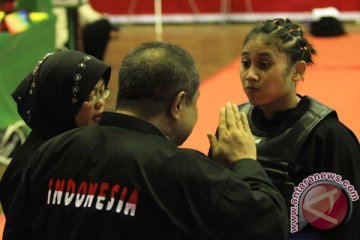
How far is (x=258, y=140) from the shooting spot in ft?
8.06

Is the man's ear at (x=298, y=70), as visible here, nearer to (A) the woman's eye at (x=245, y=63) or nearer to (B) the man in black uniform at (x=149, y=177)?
(A) the woman's eye at (x=245, y=63)

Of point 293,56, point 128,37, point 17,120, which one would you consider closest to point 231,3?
point 128,37

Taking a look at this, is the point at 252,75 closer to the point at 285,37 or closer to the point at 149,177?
the point at 285,37

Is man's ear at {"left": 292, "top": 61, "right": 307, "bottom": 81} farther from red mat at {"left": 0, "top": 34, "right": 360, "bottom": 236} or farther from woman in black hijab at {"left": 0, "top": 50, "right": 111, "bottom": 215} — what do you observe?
red mat at {"left": 0, "top": 34, "right": 360, "bottom": 236}

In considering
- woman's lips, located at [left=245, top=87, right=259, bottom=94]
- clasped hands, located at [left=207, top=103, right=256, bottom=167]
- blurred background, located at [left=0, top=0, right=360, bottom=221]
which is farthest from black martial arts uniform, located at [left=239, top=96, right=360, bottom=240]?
blurred background, located at [left=0, top=0, right=360, bottom=221]

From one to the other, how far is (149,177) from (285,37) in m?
1.05

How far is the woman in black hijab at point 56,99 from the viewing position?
88.3 inches

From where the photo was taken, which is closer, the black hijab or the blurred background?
the black hijab

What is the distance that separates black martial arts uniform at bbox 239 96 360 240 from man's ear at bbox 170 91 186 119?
723 mm

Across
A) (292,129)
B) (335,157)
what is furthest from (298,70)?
(335,157)

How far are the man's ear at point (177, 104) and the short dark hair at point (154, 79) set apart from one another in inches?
0.4

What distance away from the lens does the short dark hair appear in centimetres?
171

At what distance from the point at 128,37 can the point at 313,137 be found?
8.57 meters

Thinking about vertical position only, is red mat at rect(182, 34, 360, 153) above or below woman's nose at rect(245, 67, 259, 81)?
below
